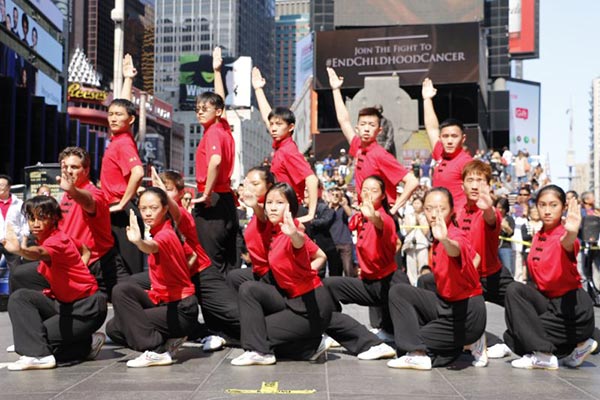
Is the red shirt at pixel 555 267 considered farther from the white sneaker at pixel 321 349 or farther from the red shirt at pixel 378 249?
the white sneaker at pixel 321 349

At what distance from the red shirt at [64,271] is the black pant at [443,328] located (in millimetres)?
2511

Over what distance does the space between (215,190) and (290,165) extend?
73cm

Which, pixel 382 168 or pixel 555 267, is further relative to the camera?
pixel 382 168

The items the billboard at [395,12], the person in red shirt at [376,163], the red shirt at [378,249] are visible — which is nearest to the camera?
the red shirt at [378,249]

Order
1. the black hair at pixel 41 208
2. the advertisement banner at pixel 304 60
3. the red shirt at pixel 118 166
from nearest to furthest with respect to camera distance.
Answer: the black hair at pixel 41 208
the red shirt at pixel 118 166
the advertisement banner at pixel 304 60

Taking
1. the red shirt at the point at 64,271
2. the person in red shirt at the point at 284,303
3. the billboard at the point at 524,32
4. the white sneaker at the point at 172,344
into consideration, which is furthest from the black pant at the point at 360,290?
the billboard at the point at 524,32

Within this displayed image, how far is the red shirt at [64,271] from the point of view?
650 centimetres

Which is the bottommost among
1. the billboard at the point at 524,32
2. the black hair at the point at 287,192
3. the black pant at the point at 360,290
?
the black pant at the point at 360,290

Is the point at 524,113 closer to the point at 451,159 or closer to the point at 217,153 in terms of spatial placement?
the point at 451,159

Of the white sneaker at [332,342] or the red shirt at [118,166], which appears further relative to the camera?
the red shirt at [118,166]

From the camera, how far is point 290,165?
774 centimetres

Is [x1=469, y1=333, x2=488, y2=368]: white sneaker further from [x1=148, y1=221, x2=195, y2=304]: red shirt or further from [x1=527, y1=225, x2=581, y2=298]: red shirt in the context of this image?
[x1=148, y1=221, x2=195, y2=304]: red shirt

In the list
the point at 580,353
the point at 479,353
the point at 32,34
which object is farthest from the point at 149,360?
the point at 32,34

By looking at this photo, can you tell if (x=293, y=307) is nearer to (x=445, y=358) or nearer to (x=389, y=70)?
(x=445, y=358)
